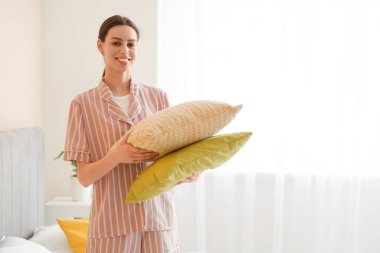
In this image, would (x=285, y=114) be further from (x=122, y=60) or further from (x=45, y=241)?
(x=122, y=60)

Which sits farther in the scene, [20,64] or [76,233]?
[20,64]

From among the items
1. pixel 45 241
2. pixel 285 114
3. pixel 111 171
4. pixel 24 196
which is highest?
pixel 285 114

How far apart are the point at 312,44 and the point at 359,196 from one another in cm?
104

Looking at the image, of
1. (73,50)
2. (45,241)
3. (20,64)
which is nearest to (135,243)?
(45,241)

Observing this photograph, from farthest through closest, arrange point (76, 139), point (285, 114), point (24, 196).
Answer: point (285, 114), point (24, 196), point (76, 139)

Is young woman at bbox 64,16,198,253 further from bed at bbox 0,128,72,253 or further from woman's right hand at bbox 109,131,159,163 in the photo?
bed at bbox 0,128,72,253

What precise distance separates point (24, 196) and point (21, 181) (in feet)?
0.31

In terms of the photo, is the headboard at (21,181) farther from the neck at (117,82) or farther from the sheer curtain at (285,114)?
the sheer curtain at (285,114)

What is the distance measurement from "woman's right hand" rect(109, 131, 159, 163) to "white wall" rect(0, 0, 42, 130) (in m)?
1.42

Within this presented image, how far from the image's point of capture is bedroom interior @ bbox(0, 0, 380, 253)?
3.42 m

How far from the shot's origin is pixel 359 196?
3.40 m

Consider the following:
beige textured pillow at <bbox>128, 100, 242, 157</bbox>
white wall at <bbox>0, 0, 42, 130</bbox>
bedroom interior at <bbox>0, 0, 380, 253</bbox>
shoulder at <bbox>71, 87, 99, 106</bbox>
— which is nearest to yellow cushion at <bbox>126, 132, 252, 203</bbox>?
beige textured pillow at <bbox>128, 100, 242, 157</bbox>

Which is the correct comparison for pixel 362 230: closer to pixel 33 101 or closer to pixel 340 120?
pixel 340 120

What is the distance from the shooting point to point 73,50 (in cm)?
349
